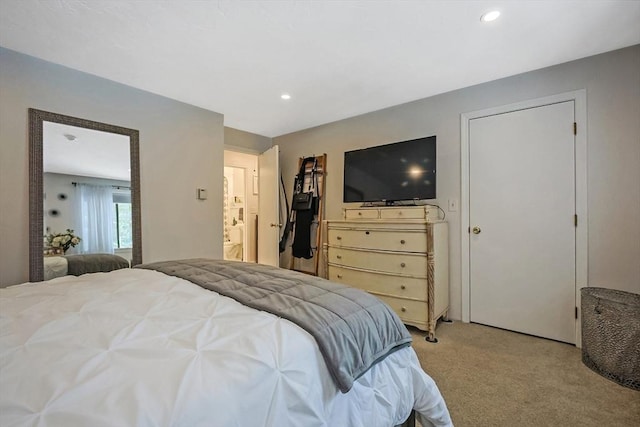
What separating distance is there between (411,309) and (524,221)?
1221mm

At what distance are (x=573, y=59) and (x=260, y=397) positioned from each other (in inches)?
121

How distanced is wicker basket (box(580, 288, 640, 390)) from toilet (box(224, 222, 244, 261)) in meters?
4.70

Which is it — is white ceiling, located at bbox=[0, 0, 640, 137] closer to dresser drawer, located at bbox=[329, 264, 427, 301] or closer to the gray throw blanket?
the gray throw blanket

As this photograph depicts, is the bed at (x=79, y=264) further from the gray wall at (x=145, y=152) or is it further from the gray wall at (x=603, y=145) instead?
the gray wall at (x=603, y=145)

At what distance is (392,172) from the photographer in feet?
9.57

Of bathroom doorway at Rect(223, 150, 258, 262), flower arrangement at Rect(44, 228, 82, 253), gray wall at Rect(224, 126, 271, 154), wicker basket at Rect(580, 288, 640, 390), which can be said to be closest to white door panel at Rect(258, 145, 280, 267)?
gray wall at Rect(224, 126, 271, 154)

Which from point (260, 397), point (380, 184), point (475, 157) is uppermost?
point (475, 157)

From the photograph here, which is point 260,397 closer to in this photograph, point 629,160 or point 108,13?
point 108,13

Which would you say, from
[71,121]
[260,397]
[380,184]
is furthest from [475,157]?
[71,121]

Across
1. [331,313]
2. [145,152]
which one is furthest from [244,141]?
[331,313]

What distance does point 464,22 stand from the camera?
1790 mm

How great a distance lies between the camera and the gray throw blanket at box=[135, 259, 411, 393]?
90 cm

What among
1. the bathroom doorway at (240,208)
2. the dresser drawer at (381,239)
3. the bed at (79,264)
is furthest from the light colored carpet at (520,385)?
the bathroom doorway at (240,208)

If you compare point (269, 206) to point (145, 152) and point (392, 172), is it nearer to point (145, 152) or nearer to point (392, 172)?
point (145, 152)
